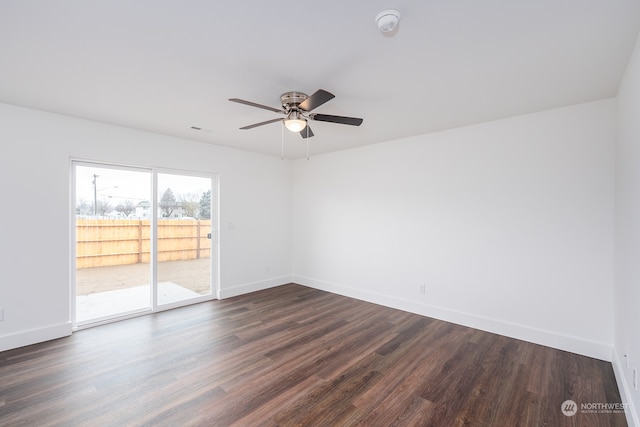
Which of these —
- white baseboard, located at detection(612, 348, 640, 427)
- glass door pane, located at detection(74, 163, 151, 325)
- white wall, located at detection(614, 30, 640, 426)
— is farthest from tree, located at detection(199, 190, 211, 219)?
white baseboard, located at detection(612, 348, 640, 427)

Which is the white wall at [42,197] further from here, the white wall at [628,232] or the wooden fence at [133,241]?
the white wall at [628,232]

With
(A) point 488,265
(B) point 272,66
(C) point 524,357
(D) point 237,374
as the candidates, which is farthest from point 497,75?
(D) point 237,374

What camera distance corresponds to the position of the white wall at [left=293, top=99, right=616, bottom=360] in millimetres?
2889

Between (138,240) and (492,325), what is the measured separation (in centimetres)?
483

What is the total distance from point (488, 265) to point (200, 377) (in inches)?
133

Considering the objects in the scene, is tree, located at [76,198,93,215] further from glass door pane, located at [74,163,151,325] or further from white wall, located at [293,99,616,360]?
white wall, located at [293,99,616,360]

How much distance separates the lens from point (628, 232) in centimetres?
211

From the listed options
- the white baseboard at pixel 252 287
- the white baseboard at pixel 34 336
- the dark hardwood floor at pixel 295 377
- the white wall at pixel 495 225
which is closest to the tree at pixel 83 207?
the white baseboard at pixel 34 336

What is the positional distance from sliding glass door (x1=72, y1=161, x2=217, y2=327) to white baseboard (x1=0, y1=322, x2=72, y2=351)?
19cm

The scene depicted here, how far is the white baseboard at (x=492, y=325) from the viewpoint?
2.88 meters

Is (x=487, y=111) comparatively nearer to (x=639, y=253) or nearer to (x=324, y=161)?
(x=639, y=253)

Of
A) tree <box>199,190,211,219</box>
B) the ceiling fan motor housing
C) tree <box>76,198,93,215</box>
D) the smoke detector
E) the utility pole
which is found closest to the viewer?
the smoke detector

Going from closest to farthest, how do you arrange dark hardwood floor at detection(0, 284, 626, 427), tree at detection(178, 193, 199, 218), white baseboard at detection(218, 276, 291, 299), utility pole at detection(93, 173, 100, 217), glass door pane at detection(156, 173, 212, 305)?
dark hardwood floor at detection(0, 284, 626, 427) → utility pole at detection(93, 173, 100, 217) → glass door pane at detection(156, 173, 212, 305) → tree at detection(178, 193, 199, 218) → white baseboard at detection(218, 276, 291, 299)

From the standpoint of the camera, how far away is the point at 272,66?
221cm
